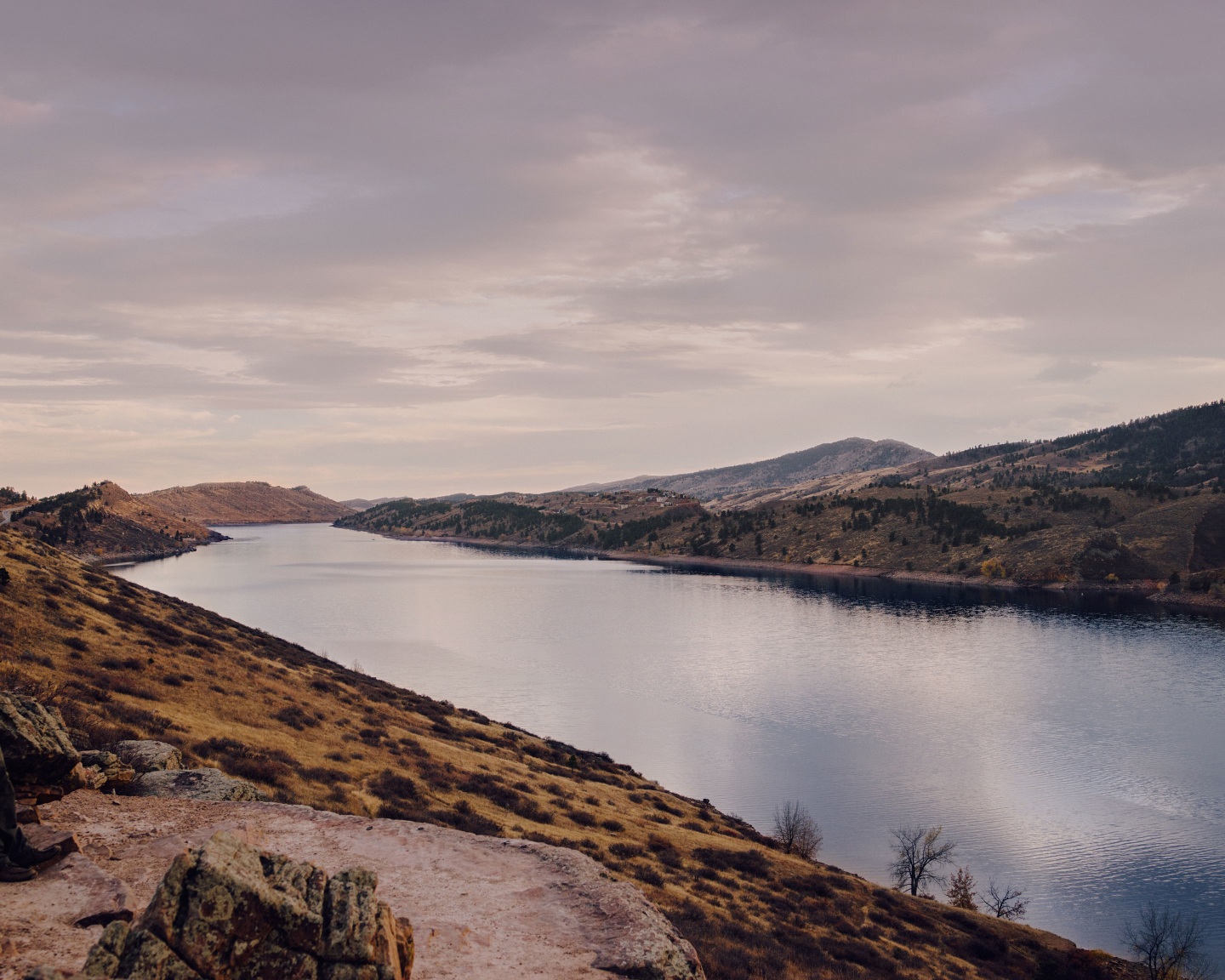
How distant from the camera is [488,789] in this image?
3372 centimetres

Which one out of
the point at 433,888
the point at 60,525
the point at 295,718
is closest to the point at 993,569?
the point at 295,718

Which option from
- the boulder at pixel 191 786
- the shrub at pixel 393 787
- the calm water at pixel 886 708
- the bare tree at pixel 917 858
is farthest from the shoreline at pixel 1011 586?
the boulder at pixel 191 786

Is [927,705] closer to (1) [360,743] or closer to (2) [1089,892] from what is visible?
(2) [1089,892]

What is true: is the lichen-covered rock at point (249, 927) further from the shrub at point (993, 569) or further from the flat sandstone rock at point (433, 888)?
the shrub at point (993, 569)

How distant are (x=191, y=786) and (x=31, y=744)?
4931mm

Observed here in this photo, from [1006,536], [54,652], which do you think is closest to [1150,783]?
[54,652]

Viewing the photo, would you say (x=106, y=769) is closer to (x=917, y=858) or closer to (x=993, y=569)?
(x=917, y=858)

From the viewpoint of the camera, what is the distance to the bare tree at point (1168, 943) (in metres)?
29.5

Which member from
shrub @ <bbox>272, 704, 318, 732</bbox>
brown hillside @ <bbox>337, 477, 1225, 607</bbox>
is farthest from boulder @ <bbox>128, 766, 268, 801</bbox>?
brown hillside @ <bbox>337, 477, 1225, 607</bbox>

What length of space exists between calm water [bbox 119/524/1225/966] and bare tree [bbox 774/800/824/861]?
96cm

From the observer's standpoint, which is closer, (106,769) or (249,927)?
(249,927)

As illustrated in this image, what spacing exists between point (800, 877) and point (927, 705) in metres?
40.8

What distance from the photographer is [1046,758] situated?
179ft

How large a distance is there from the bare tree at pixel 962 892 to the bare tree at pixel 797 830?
6272 mm
